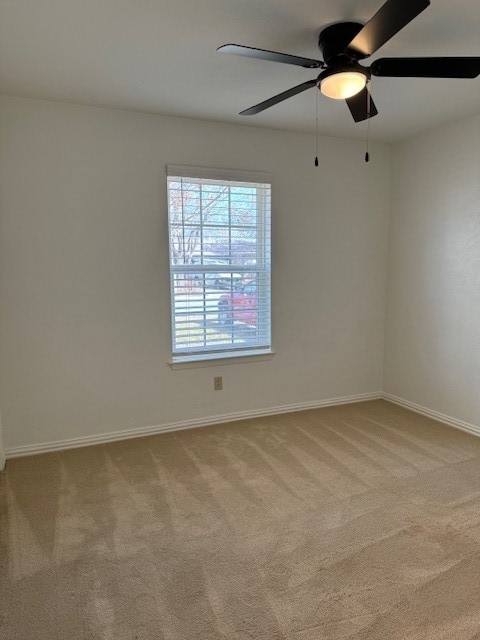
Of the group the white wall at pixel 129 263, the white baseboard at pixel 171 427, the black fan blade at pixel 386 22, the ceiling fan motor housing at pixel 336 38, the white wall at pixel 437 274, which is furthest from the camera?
the white wall at pixel 437 274

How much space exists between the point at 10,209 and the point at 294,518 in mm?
2699

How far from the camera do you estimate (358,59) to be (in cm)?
180

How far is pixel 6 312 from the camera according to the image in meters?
2.88

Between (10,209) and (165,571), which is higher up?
(10,209)

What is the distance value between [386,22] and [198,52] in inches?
43.3

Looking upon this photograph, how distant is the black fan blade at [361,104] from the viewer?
2.17 m

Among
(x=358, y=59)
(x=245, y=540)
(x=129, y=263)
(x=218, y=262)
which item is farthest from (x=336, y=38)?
(x=245, y=540)

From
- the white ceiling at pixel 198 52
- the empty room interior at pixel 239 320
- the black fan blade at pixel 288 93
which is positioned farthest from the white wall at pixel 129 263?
the black fan blade at pixel 288 93

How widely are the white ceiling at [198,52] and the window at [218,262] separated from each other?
1.76 feet

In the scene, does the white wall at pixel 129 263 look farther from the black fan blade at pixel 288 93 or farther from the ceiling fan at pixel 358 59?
the ceiling fan at pixel 358 59

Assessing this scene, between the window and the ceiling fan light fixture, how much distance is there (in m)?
1.56

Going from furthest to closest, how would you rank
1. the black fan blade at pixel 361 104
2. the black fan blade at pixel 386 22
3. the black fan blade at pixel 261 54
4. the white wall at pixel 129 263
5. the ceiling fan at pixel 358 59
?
1. the white wall at pixel 129 263
2. the black fan blade at pixel 361 104
3. the black fan blade at pixel 261 54
4. the ceiling fan at pixel 358 59
5. the black fan blade at pixel 386 22

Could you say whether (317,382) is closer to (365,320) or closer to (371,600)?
(365,320)

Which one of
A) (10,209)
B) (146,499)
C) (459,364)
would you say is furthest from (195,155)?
(459,364)
